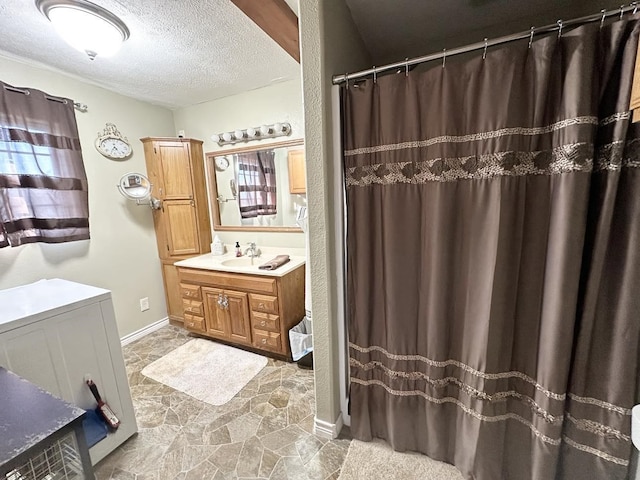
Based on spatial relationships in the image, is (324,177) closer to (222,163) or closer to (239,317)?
(239,317)

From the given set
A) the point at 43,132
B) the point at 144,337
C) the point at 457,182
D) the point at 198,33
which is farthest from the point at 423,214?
the point at 144,337

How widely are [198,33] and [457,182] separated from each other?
1779 millimetres

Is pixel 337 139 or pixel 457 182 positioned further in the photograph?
pixel 337 139

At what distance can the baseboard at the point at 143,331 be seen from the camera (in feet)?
8.46

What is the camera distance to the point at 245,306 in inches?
88.7

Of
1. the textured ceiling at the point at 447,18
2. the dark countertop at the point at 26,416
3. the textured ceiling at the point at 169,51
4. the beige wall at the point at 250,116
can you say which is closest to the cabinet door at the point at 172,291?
the beige wall at the point at 250,116

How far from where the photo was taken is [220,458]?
1410mm

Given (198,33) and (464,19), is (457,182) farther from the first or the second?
(198,33)

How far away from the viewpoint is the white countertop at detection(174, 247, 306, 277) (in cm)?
215

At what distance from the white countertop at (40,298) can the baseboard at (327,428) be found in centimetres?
139

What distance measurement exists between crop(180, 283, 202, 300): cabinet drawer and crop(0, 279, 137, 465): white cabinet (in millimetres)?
959

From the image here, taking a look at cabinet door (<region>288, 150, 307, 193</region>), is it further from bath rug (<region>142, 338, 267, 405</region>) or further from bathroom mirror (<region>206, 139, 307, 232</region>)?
bath rug (<region>142, 338, 267, 405</region>)

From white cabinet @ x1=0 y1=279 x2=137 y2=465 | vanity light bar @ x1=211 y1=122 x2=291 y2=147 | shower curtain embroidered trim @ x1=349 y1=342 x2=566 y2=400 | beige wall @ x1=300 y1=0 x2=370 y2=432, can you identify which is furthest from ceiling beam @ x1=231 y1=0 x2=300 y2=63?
shower curtain embroidered trim @ x1=349 y1=342 x2=566 y2=400

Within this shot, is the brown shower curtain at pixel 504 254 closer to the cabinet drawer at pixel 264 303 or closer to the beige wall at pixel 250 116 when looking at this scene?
the cabinet drawer at pixel 264 303
